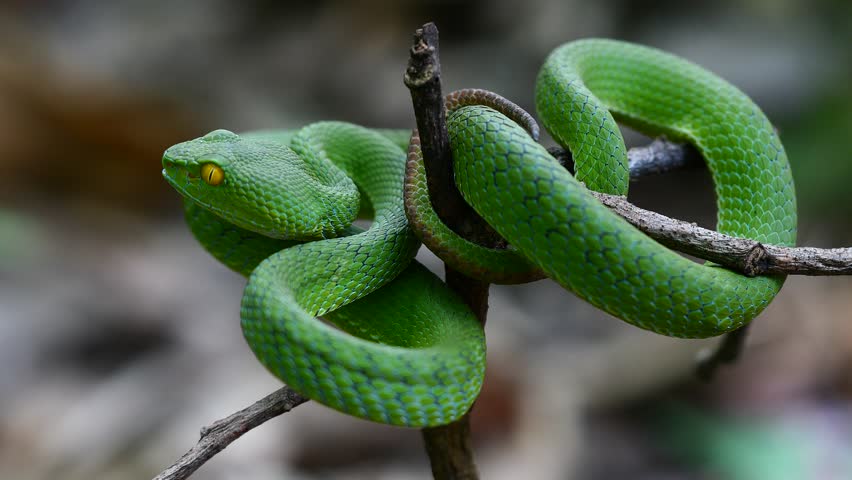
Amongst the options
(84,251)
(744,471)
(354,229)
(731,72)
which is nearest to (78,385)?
(84,251)

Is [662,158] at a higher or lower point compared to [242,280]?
higher

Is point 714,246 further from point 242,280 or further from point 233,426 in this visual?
point 242,280

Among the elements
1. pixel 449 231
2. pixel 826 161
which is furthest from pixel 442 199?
pixel 826 161

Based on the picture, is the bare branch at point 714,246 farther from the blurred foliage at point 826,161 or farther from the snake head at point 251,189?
the blurred foliage at point 826,161

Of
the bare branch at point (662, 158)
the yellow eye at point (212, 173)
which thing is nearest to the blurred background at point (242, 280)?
the bare branch at point (662, 158)

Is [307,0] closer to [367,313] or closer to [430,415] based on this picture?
[367,313]

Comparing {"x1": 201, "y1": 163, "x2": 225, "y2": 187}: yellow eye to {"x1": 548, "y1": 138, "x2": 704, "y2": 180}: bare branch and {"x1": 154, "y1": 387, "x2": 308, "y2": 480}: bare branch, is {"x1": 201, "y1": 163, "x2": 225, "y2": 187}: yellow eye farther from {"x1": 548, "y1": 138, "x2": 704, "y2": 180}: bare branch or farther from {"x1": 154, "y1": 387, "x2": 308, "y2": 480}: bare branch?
{"x1": 548, "y1": 138, "x2": 704, "y2": 180}: bare branch
